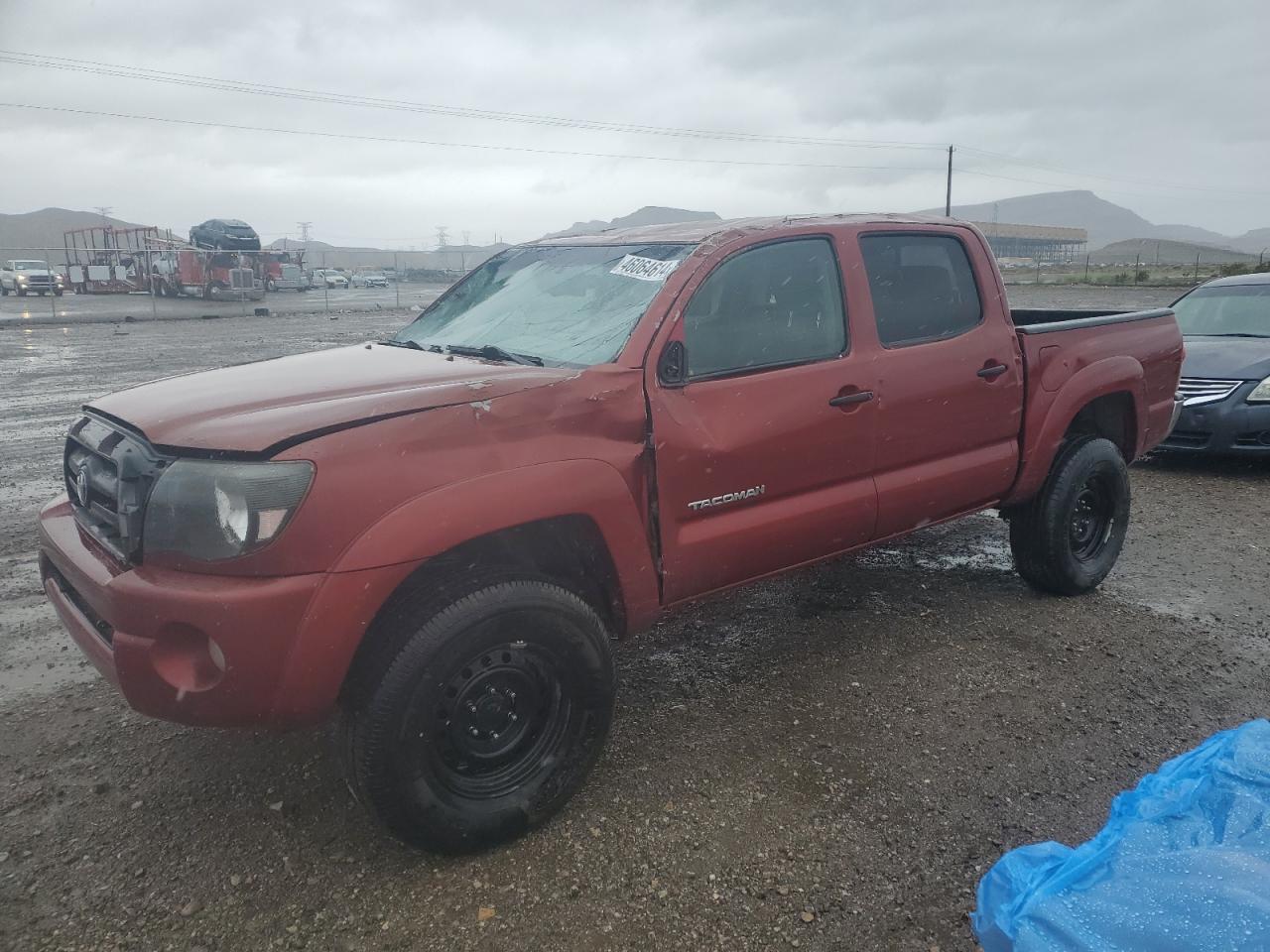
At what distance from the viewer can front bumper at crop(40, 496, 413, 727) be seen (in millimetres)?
2244

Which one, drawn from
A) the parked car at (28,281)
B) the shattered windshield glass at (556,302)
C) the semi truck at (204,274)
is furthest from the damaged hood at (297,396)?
the parked car at (28,281)

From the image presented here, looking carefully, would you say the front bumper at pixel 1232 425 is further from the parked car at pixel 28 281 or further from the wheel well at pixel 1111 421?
the parked car at pixel 28 281

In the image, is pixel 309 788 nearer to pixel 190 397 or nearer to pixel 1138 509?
pixel 190 397

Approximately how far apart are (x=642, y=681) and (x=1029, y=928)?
219 centimetres

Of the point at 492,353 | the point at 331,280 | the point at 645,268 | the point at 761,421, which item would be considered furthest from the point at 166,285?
the point at 761,421

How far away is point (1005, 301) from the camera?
410 centimetres

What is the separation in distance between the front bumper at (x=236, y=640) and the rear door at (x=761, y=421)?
1.00 meters

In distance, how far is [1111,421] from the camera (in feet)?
15.3

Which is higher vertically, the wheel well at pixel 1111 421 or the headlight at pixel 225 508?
the headlight at pixel 225 508

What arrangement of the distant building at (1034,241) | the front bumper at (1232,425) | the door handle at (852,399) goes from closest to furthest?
the door handle at (852,399) → the front bumper at (1232,425) → the distant building at (1034,241)

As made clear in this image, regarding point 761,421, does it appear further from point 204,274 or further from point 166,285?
point 166,285

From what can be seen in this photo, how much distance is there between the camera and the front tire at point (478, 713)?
240 cm

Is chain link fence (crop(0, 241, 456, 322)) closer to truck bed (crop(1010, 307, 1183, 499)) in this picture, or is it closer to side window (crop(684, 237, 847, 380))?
truck bed (crop(1010, 307, 1183, 499))

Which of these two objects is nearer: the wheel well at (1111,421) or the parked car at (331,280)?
the wheel well at (1111,421)
